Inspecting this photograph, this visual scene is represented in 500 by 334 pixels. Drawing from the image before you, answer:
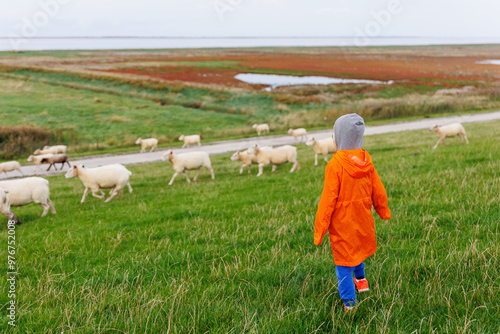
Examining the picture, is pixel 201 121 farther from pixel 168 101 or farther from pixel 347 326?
pixel 347 326

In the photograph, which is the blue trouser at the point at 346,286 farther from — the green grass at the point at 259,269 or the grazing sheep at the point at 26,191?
the grazing sheep at the point at 26,191

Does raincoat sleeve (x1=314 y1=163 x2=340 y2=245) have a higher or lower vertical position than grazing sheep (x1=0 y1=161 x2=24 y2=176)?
higher

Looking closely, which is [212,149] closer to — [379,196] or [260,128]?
[260,128]

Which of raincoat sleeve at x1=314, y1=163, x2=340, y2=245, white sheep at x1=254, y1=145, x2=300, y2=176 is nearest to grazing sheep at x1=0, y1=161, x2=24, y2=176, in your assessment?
white sheep at x1=254, y1=145, x2=300, y2=176

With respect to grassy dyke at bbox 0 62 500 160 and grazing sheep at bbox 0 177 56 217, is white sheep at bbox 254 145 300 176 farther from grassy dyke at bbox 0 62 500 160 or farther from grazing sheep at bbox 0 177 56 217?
grassy dyke at bbox 0 62 500 160

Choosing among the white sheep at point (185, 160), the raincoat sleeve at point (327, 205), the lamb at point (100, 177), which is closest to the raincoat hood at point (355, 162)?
the raincoat sleeve at point (327, 205)

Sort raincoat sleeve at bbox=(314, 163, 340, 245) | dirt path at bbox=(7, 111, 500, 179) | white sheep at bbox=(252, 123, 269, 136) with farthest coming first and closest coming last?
white sheep at bbox=(252, 123, 269, 136), dirt path at bbox=(7, 111, 500, 179), raincoat sleeve at bbox=(314, 163, 340, 245)

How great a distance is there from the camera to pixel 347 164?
3.41 metres

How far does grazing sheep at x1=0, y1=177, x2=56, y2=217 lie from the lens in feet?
29.3

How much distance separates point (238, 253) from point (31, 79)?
60597mm

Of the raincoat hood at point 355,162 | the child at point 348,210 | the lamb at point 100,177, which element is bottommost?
the lamb at point 100,177

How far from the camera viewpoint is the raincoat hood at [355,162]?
133 inches

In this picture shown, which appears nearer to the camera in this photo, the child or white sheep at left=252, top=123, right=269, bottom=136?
the child

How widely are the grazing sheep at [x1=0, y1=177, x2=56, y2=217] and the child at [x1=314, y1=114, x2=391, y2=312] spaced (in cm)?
800
